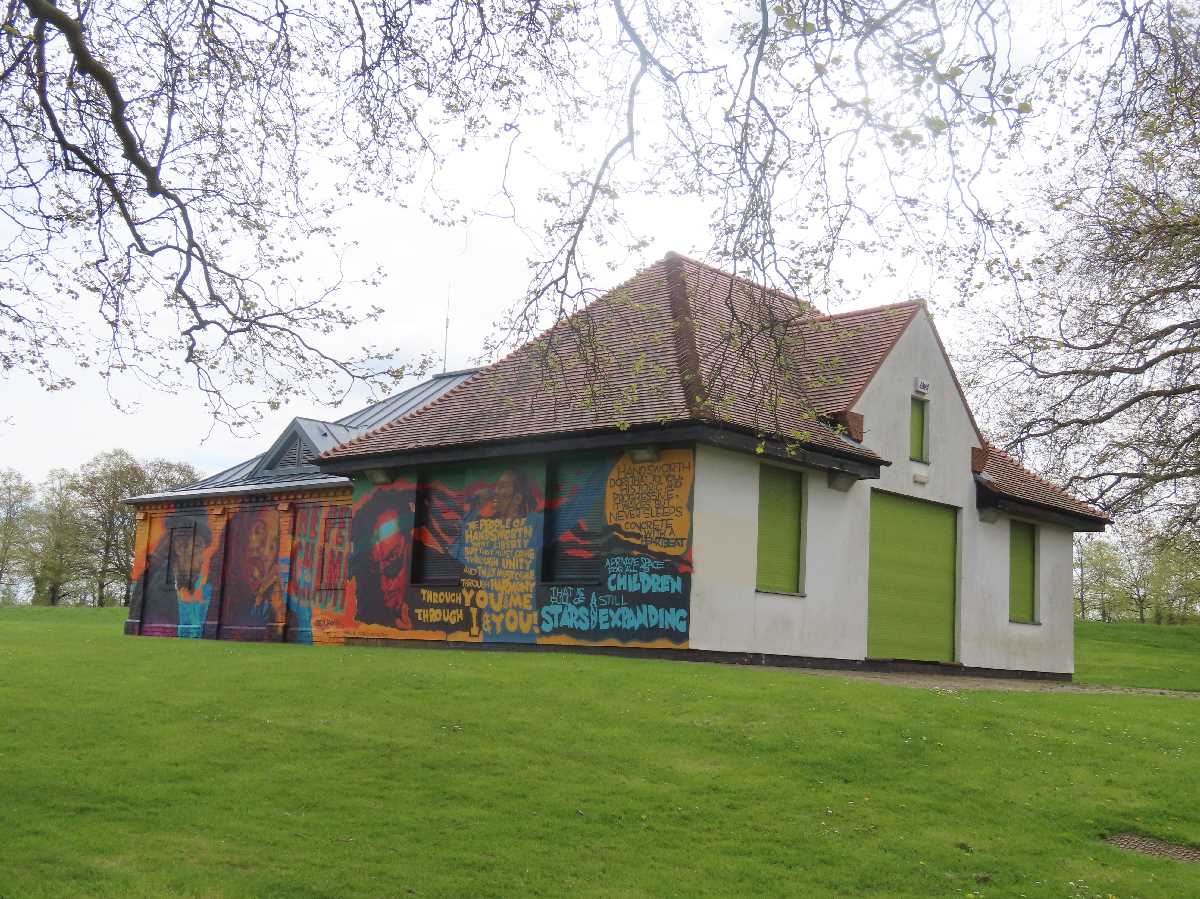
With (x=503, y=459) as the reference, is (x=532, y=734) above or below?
below

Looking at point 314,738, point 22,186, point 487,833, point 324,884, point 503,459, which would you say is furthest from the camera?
point 503,459

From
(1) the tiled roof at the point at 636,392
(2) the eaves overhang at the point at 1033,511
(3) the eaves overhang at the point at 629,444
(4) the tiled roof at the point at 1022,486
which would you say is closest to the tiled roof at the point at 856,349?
(1) the tiled roof at the point at 636,392

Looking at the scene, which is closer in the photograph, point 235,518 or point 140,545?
point 235,518

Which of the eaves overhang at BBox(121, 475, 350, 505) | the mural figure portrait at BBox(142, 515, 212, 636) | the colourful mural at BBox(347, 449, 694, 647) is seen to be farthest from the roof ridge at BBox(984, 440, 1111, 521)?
the mural figure portrait at BBox(142, 515, 212, 636)

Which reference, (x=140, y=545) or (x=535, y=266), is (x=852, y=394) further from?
(x=140, y=545)

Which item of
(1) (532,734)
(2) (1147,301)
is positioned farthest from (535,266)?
(2) (1147,301)

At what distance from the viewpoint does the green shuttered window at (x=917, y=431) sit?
917 inches

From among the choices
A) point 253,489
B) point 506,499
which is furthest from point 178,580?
point 506,499

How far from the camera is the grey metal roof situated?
1111 inches

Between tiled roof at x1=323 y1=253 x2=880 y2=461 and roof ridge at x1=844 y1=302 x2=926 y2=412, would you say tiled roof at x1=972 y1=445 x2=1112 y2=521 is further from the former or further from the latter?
tiled roof at x1=323 y1=253 x2=880 y2=461

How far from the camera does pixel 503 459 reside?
21125mm

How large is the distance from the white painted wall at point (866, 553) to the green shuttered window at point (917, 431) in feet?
0.44

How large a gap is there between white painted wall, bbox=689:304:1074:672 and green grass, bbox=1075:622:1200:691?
1.81m

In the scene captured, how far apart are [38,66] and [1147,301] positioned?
64.3ft
